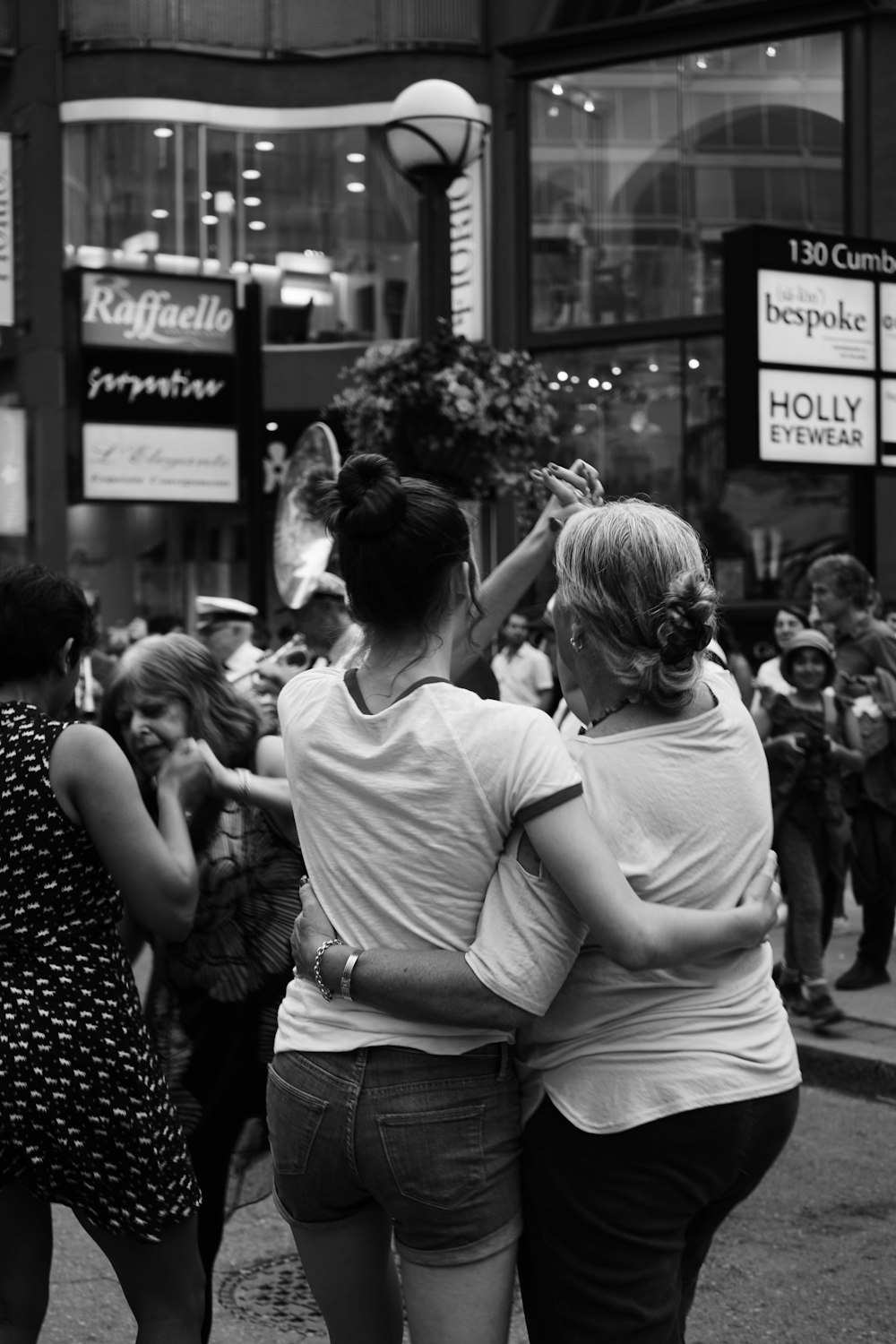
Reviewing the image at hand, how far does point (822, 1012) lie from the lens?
710 centimetres

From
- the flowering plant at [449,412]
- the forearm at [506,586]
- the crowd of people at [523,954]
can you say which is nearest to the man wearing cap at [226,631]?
the flowering plant at [449,412]

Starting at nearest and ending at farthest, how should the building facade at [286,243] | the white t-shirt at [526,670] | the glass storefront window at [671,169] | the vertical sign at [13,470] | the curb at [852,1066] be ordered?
the curb at [852,1066] < the white t-shirt at [526,670] < the glass storefront window at [671,169] < the building facade at [286,243] < the vertical sign at [13,470]

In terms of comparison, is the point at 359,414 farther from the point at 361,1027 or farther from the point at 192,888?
the point at 361,1027

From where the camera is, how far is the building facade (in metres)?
20.2

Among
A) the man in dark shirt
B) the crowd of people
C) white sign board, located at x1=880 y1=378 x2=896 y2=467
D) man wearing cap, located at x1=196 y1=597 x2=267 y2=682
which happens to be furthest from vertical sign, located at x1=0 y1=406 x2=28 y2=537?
the crowd of people

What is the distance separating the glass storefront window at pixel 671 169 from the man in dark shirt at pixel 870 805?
12.7m

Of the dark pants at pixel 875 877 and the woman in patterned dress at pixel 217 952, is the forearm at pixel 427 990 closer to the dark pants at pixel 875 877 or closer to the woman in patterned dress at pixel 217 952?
the woman in patterned dress at pixel 217 952

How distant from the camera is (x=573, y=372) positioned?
2089cm

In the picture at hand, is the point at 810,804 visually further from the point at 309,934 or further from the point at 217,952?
the point at 309,934

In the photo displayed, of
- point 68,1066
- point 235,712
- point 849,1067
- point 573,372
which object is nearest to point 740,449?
point 849,1067

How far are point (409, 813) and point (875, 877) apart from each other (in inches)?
239

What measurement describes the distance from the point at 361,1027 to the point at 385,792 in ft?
1.06

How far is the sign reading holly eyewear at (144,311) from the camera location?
23.9m

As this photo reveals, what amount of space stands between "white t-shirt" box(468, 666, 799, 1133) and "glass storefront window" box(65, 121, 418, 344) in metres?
23.0
